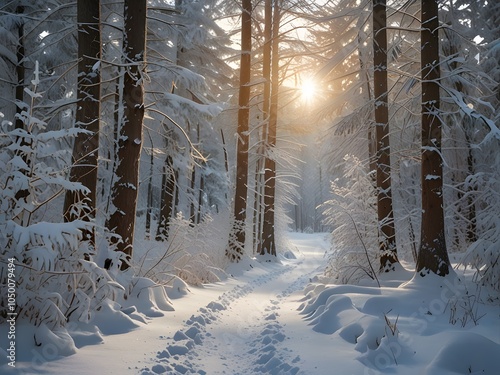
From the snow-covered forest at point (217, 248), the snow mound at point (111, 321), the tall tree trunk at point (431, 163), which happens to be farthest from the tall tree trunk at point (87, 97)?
the tall tree trunk at point (431, 163)

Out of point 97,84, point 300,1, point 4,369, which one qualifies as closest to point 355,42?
point 300,1

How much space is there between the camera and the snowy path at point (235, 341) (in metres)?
3.70

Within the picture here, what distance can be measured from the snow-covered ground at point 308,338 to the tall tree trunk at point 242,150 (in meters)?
5.31

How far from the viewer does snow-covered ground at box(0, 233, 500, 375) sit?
11.1 feet

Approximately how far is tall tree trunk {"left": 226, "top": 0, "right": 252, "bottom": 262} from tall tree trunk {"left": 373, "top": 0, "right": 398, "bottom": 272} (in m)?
5.13

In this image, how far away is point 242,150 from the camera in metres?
13.2

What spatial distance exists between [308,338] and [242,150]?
30.0 ft

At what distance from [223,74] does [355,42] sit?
838 cm

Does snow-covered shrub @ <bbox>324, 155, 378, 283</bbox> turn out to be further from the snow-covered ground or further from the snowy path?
the snow-covered ground

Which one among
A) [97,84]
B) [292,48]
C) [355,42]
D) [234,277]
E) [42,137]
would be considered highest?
[292,48]

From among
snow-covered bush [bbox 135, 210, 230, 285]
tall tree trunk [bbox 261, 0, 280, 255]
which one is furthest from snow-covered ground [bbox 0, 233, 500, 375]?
tall tree trunk [bbox 261, 0, 280, 255]

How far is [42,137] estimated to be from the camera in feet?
13.1

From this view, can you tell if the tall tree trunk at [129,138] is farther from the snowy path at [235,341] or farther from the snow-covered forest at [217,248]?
the snowy path at [235,341]

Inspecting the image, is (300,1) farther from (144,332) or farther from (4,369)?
(4,369)
